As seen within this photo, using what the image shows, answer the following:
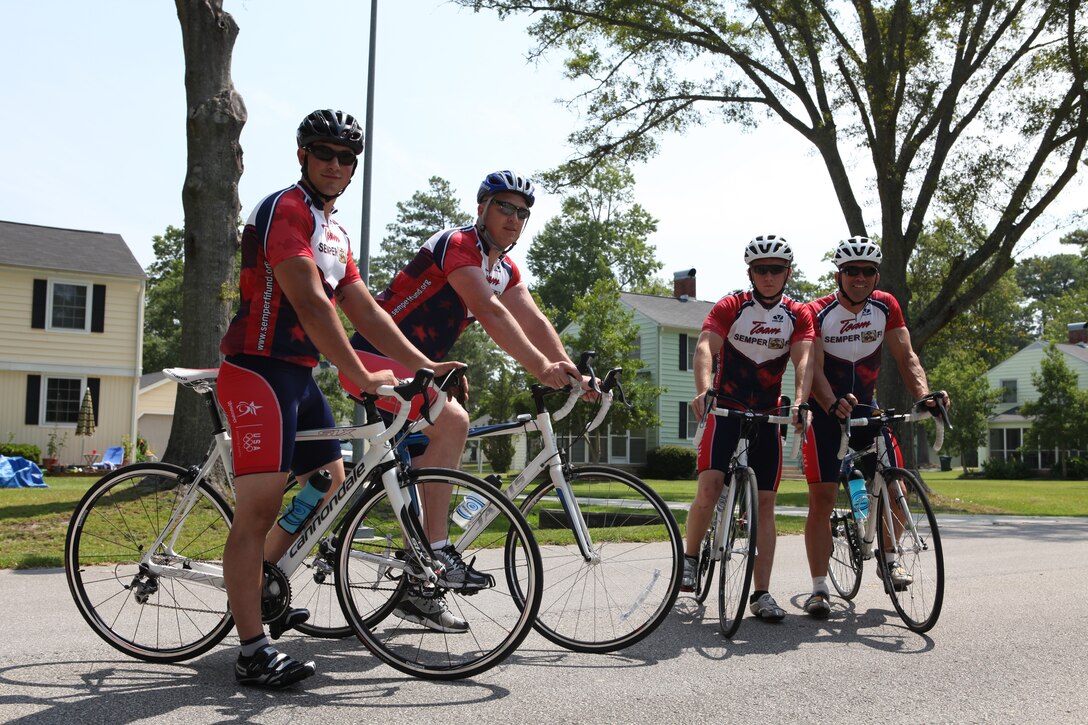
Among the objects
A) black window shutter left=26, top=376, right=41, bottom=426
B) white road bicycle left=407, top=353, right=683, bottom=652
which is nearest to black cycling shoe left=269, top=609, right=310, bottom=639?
white road bicycle left=407, top=353, right=683, bottom=652

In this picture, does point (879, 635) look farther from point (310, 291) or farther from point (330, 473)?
point (310, 291)

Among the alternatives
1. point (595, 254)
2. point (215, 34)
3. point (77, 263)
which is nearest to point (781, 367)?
point (215, 34)

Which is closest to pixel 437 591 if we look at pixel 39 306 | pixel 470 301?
pixel 470 301

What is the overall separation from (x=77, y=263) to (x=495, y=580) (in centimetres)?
3085

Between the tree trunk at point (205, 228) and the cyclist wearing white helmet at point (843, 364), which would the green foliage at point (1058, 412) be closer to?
the tree trunk at point (205, 228)

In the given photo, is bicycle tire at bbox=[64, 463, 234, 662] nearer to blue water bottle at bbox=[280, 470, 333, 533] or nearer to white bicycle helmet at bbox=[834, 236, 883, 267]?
blue water bottle at bbox=[280, 470, 333, 533]

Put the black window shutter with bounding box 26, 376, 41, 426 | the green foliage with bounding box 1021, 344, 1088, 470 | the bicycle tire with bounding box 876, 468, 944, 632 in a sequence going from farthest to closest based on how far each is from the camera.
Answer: the green foliage with bounding box 1021, 344, 1088, 470 → the black window shutter with bounding box 26, 376, 41, 426 → the bicycle tire with bounding box 876, 468, 944, 632

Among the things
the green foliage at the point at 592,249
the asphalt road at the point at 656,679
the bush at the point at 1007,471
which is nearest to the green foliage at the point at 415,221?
the green foliage at the point at 592,249

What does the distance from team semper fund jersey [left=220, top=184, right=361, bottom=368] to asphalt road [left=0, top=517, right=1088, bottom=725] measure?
1371 millimetres

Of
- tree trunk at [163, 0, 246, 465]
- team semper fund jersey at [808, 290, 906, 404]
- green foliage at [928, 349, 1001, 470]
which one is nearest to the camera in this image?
team semper fund jersey at [808, 290, 906, 404]

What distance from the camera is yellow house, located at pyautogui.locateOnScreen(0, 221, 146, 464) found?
30328 millimetres

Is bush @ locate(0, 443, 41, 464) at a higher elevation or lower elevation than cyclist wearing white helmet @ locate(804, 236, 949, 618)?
lower

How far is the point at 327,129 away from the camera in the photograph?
169 inches

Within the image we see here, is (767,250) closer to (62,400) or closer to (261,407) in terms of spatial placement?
(261,407)
